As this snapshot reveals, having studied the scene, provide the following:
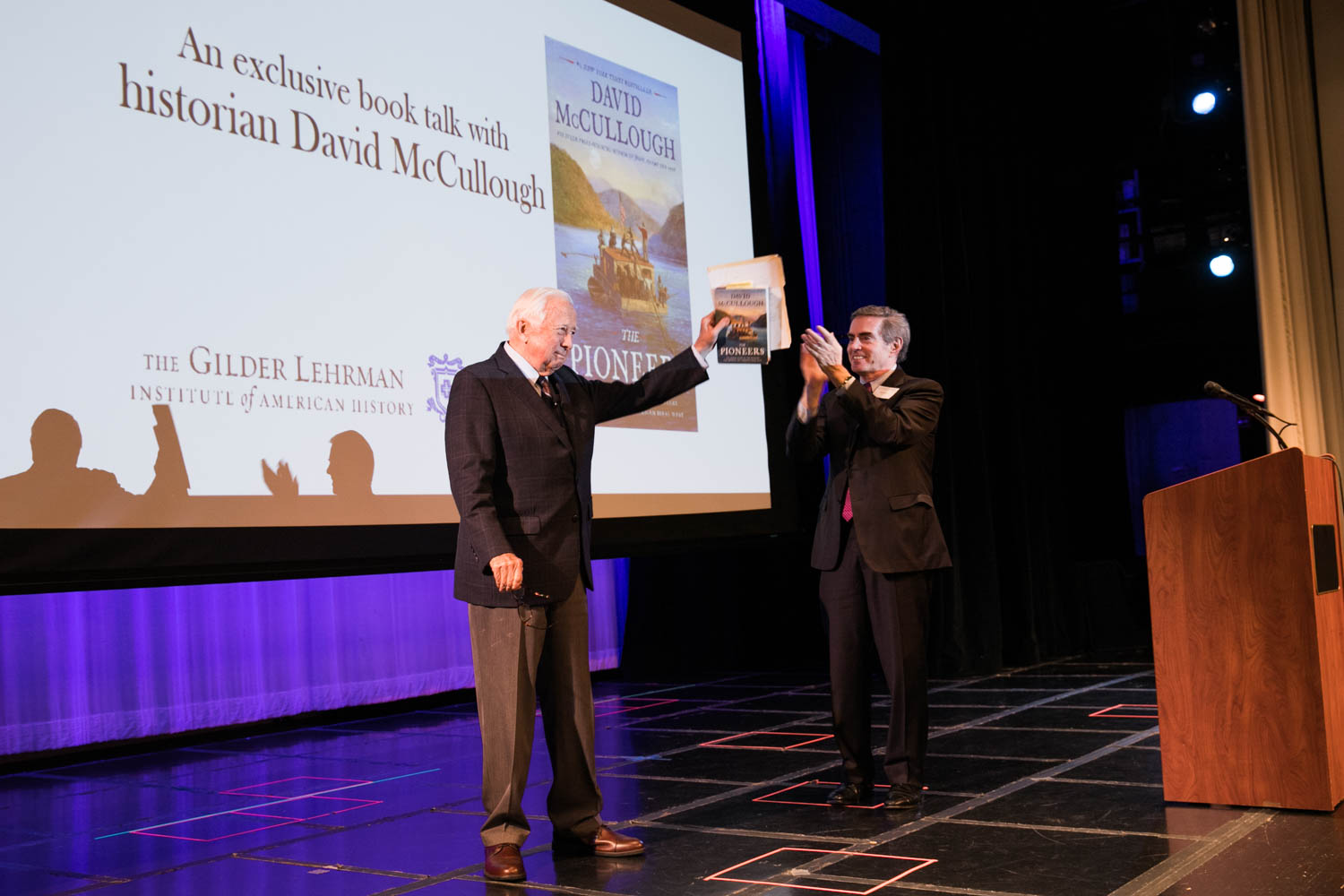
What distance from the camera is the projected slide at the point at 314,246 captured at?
3.31 meters

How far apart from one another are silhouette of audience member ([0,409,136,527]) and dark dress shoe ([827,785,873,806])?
2.12 meters

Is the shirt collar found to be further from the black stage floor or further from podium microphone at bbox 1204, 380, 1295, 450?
podium microphone at bbox 1204, 380, 1295, 450

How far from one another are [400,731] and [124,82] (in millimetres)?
3144

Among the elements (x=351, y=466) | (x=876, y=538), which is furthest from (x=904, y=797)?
(x=351, y=466)

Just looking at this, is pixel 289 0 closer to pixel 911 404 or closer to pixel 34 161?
pixel 34 161

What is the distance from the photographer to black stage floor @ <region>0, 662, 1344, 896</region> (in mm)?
2604

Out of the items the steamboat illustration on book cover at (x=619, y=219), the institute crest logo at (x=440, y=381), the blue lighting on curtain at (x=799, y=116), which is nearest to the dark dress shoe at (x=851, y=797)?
the institute crest logo at (x=440, y=381)

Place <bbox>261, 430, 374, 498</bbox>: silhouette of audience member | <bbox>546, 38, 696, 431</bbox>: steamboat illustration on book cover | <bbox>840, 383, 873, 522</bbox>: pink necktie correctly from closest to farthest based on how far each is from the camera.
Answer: <bbox>840, 383, 873, 522</bbox>: pink necktie → <bbox>261, 430, 374, 498</bbox>: silhouette of audience member → <bbox>546, 38, 696, 431</bbox>: steamboat illustration on book cover

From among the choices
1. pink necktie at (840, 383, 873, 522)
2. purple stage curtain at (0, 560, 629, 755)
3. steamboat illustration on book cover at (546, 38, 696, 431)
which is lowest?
purple stage curtain at (0, 560, 629, 755)

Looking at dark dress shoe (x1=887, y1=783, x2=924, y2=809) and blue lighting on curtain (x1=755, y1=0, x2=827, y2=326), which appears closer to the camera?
dark dress shoe (x1=887, y1=783, x2=924, y2=809)

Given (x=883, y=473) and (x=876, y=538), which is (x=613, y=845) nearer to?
(x=876, y=538)

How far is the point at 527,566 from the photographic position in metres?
2.84

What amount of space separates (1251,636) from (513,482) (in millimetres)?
1875

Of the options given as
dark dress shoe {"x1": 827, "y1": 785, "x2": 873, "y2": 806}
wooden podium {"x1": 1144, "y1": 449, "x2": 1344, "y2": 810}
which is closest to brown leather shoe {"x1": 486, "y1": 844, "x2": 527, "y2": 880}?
dark dress shoe {"x1": 827, "y1": 785, "x2": 873, "y2": 806}
